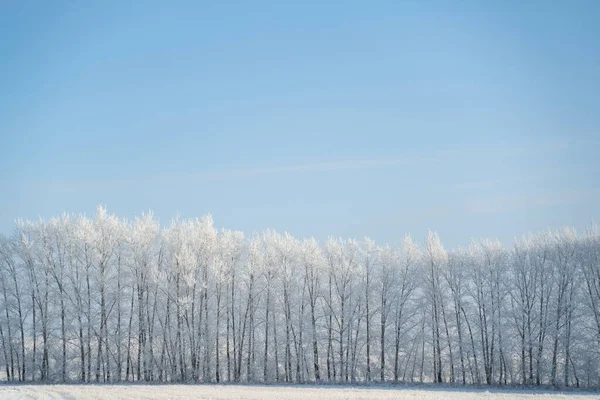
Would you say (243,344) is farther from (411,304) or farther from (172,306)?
(411,304)

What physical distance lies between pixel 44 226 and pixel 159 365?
61.4 feet

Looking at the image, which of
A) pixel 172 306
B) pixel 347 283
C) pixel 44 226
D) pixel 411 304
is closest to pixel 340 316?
pixel 347 283

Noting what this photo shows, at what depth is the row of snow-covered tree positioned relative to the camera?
5612 cm

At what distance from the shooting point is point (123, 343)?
57500 millimetres

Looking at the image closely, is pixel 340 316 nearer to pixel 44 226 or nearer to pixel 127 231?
pixel 127 231

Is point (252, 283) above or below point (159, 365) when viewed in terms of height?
above

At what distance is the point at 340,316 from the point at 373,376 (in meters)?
7.36

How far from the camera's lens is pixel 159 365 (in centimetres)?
5828

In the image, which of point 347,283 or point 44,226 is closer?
point 44,226

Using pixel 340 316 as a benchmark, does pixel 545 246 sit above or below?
above

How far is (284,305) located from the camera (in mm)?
62188

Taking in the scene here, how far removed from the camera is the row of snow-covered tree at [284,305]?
5612 cm

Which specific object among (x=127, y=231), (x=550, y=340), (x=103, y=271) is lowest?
(x=550, y=340)

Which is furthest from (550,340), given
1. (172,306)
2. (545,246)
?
(172,306)
